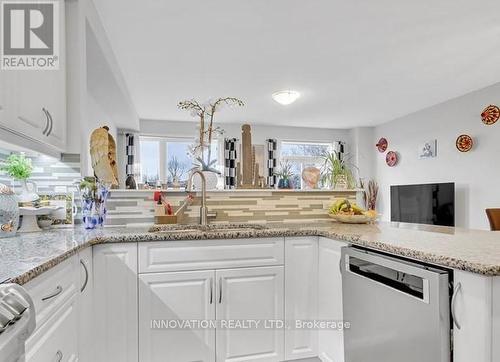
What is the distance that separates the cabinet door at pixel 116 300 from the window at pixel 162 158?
5113 millimetres

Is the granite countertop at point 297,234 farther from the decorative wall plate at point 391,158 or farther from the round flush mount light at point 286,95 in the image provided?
the decorative wall plate at point 391,158

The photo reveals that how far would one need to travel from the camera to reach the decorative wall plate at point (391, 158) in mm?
6305

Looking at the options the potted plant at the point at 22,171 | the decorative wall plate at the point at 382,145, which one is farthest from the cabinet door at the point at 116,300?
the decorative wall plate at the point at 382,145

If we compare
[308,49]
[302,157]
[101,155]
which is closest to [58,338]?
[101,155]

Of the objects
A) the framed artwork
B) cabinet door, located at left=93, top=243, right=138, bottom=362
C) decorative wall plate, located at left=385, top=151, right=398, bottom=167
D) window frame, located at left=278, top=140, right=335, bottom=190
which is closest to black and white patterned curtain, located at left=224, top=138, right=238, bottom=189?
window frame, located at left=278, top=140, right=335, bottom=190

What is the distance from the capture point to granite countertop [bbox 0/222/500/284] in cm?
99

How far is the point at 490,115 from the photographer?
4.31 metres

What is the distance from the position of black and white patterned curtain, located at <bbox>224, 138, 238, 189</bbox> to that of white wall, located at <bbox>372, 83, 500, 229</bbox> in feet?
10.6

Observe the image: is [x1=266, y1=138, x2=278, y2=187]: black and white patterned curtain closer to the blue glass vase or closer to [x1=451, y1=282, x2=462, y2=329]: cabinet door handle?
the blue glass vase

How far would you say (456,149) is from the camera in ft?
16.1

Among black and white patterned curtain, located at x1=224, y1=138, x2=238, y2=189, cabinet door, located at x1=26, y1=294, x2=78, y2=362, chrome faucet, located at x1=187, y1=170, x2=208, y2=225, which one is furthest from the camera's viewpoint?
black and white patterned curtain, located at x1=224, y1=138, x2=238, y2=189

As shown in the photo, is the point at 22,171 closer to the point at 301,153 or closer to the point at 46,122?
the point at 46,122

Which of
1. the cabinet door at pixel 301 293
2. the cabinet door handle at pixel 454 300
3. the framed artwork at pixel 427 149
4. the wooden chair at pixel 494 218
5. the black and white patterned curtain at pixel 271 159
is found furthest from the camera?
the black and white patterned curtain at pixel 271 159

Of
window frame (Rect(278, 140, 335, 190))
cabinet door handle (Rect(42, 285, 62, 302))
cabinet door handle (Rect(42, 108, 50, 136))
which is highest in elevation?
window frame (Rect(278, 140, 335, 190))
